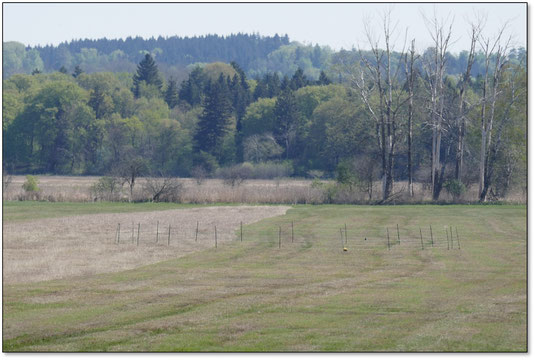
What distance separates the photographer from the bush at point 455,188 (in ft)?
206

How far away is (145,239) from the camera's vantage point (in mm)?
38375

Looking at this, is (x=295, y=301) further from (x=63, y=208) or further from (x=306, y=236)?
(x=63, y=208)

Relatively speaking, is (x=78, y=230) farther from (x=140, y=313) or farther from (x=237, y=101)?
(x=237, y=101)

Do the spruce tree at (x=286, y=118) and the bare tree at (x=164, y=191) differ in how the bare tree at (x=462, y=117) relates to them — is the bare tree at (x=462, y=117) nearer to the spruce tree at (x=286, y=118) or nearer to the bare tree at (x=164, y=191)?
the bare tree at (x=164, y=191)

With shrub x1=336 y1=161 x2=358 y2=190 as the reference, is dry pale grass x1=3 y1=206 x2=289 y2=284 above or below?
below

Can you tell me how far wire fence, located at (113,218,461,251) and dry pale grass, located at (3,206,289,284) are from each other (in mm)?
94

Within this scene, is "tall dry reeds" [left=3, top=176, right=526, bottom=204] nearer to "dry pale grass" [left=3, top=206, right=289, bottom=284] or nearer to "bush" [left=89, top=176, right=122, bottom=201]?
"bush" [left=89, top=176, right=122, bottom=201]

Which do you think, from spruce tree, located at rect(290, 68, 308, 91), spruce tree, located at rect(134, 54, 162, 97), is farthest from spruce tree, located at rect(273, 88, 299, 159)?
spruce tree, located at rect(134, 54, 162, 97)

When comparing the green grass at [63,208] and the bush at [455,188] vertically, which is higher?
the bush at [455,188]

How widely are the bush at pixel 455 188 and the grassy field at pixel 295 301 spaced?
24.6 meters

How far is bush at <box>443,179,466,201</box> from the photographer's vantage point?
62.8m

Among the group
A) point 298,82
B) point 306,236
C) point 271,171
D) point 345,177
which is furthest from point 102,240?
point 298,82

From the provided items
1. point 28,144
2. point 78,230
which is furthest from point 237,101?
point 78,230

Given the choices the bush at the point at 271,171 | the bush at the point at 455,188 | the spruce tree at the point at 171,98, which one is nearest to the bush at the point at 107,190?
the bush at the point at 455,188
